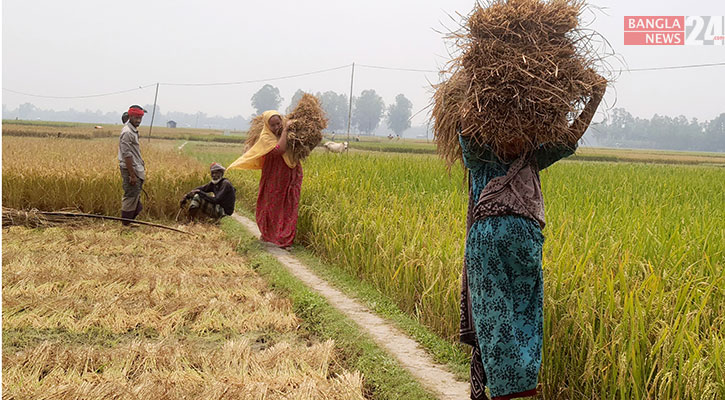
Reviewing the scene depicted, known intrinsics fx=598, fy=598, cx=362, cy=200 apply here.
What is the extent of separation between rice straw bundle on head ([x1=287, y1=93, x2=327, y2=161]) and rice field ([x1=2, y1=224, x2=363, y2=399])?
1.56 metres

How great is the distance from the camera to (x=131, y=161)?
7.59m

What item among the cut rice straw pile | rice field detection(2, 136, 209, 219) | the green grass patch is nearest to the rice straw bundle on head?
the cut rice straw pile

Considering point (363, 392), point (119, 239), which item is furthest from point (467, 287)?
point (119, 239)

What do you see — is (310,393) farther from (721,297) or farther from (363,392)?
(721,297)

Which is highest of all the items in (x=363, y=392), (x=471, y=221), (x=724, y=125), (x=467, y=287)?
Answer: (x=724, y=125)

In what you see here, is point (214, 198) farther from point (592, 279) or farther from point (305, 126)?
point (592, 279)

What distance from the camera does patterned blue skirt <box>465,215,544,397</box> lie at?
246 centimetres

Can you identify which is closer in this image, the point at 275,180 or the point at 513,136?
the point at 513,136

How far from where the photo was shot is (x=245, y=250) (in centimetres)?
676

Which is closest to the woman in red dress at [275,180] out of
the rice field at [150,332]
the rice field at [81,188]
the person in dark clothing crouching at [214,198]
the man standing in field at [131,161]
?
the rice field at [150,332]

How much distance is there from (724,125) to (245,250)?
95.0 m

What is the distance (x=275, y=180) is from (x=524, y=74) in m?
5.13

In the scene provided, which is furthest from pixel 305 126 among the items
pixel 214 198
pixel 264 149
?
pixel 214 198

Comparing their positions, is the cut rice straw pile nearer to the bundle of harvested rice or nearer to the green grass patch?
the green grass patch
